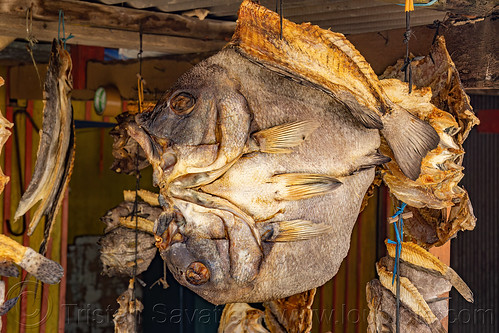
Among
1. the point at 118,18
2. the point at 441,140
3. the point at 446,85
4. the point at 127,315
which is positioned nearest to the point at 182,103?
the point at 441,140

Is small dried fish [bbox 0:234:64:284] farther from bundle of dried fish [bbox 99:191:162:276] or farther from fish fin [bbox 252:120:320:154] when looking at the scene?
bundle of dried fish [bbox 99:191:162:276]

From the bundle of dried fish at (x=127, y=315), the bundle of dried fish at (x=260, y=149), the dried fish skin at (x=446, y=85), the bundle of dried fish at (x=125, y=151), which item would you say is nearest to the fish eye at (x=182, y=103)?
the bundle of dried fish at (x=260, y=149)

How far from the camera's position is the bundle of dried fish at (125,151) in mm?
3787

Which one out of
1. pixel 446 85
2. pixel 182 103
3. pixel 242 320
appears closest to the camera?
pixel 182 103

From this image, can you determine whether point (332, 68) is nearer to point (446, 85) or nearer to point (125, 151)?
point (446, 85)

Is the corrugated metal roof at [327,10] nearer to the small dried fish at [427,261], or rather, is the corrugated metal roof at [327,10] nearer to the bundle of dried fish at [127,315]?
the small dried fish at [427,261]

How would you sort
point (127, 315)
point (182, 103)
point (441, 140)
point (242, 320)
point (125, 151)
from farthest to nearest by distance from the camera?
point (125, 151)
point (127, 315)
point (242, 320)
point (441, 140)
point (182, 103)

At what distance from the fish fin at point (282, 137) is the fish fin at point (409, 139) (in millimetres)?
345

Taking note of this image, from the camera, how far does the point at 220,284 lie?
2.18 m

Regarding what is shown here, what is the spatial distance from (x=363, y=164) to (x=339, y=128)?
17cm

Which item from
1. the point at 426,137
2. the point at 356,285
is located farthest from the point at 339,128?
the point at 356,285

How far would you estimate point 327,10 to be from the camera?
3492 mm

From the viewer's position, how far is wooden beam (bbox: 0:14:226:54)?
311 cm

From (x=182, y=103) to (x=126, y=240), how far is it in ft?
5.74
